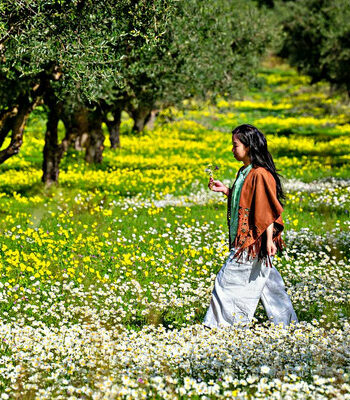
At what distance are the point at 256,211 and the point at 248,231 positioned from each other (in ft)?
0.99

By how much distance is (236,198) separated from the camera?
7309mm

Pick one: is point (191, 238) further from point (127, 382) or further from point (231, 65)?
point (231, 65)

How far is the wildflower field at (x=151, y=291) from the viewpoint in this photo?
5591 millimetres

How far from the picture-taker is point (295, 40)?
4647cm

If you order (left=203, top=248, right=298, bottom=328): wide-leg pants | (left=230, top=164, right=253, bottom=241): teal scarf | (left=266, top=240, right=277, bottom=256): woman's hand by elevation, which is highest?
(left=230, top=164, right=253, bottom=241): teal scarf

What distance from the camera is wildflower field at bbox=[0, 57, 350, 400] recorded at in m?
5.59

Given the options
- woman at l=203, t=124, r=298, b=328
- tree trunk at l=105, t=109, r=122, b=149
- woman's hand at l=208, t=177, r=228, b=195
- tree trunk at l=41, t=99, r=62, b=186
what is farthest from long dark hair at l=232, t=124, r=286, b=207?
tree trunk at l=105, t=109, r=122, b=149

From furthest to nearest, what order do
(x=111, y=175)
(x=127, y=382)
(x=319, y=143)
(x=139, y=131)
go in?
1. (x=139, y=131)
2. (x=319, y=143)
3. (x=111, y=175)
4. (x=127, y=382)

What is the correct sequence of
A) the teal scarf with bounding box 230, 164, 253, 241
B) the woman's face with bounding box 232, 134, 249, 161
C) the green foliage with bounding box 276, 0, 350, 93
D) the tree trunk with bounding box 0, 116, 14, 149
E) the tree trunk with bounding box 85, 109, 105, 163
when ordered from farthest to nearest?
the green foliage with bounding box 276, 0, 350, 93 → the tree trunk with bounding box 85, 109, 105, 163 → the tree trunk with bounding box 0, 116, 14, 149 → the teal scarf with bounding box 230, 164, 253, 241 → the woman's face with bounding box 232, 134, 249, 161

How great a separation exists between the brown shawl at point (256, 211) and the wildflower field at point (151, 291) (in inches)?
42.9

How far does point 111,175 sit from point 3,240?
9.68 meters

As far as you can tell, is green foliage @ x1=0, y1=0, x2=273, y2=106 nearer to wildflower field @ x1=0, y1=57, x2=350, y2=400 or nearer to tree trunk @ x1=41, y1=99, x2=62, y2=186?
tree trunk @ x1=41, y1=99, x2=62, y2=186

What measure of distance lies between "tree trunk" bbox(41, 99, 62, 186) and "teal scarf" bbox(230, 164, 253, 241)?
1131 cm

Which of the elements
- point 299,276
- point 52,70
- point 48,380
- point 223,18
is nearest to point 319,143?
point 223,18
